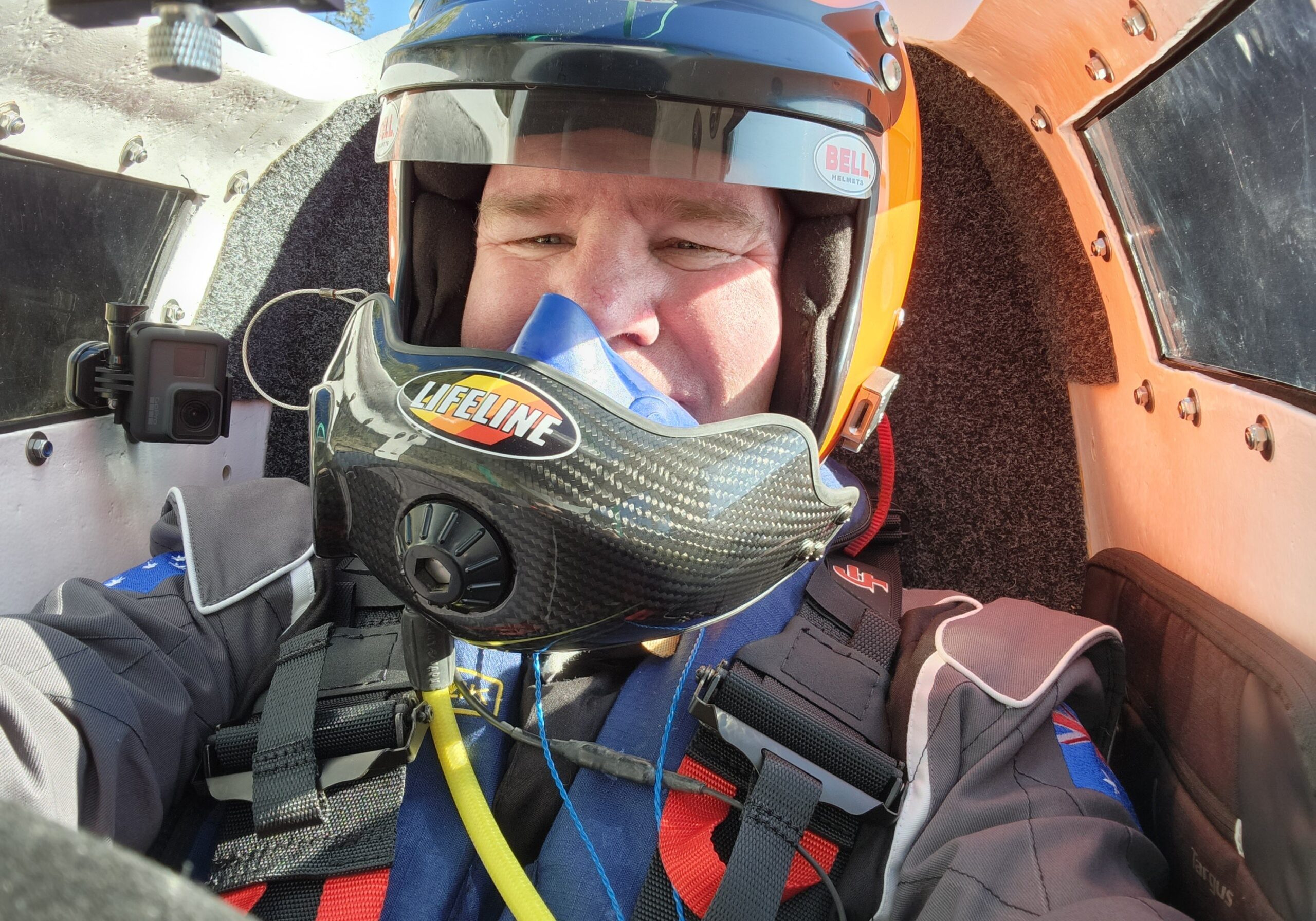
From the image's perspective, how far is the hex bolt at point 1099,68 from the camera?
1.18 metres

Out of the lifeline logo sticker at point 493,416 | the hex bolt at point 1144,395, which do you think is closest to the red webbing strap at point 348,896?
the lifeline logo sticker at point 493,416

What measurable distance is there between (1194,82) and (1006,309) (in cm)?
57

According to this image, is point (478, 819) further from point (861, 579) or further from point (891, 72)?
point (891, 72)

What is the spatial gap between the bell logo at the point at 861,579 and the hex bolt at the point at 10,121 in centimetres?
110

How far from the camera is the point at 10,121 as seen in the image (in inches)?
Result: 40.9

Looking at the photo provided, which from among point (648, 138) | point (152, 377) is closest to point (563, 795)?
point (648, 138)

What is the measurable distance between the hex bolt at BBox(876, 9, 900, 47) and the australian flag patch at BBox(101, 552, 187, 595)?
3.37ft

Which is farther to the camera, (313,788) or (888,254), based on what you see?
(888,254)

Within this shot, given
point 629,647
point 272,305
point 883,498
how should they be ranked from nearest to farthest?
point 629,647
point 883,498
point 272,305

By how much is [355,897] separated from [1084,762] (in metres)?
0.77

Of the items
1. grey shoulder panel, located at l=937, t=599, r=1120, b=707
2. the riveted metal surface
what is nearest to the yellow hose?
the riveted metal surface

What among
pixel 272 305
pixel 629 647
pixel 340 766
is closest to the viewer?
pixel 340 766

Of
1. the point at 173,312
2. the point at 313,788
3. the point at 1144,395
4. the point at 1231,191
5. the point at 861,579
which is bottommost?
the point at 313,788

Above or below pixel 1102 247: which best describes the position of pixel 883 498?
below
